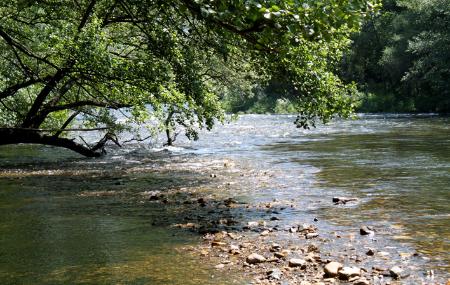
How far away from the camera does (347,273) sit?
6578 millimetres

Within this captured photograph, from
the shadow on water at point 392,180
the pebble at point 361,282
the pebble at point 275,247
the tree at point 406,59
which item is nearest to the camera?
the pebble at point 361,282

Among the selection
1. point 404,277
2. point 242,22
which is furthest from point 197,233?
point 242,22

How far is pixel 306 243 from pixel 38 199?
24.7ft

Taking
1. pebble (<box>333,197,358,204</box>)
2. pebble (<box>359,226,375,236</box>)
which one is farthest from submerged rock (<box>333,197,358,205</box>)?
pebble (<box>359,226,375,236</box>)

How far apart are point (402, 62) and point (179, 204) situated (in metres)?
47.3

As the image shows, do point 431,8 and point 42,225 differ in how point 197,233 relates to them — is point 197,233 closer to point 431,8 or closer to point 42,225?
point 42,225

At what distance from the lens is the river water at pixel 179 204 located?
7.52m

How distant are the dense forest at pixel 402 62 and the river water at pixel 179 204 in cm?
1236

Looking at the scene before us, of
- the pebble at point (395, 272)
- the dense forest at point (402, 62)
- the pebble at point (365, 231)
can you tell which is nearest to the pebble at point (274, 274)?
the pebble at point (395, 272)

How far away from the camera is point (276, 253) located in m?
7.75

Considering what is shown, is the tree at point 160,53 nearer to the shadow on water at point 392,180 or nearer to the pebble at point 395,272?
the shadow on water at point 392,180

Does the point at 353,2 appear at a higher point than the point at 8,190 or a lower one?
higher

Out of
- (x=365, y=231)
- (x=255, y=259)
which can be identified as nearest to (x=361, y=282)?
(x=255, y=259)

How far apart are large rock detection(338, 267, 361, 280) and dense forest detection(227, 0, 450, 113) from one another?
1018 inches
